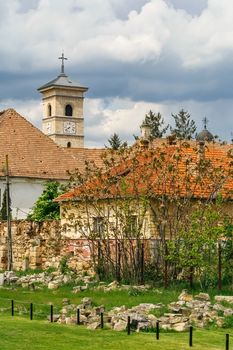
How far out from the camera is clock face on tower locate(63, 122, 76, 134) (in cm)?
11572

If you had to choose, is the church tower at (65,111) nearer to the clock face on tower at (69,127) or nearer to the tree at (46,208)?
the clock face on tower at (69,127)

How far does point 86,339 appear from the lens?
21391mm

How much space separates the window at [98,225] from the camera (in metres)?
36.0

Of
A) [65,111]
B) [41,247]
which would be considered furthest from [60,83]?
[41,247]

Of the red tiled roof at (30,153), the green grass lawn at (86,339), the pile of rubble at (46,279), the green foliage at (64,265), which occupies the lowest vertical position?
the green grass lawn at (86,339)

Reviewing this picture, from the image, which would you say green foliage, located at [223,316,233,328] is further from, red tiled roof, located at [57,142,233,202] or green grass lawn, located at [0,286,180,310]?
red tiled roof, located at [57,142,233,202]

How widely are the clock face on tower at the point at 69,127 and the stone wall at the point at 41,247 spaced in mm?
72074

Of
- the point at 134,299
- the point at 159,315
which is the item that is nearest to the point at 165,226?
the point at 134,299

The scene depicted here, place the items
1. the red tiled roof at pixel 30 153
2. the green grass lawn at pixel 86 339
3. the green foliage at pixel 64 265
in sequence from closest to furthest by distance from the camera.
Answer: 1. the green grass lawn at pixel 86 339
2. the green foliage at pixel 64 265
3. the red tiled roof at pixel 30 153

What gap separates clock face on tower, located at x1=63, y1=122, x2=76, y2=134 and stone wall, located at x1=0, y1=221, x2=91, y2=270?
72074 millimetres

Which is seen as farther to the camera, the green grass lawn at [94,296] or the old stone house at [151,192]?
the old stone house at [151,192]

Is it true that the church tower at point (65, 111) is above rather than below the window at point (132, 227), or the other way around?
above

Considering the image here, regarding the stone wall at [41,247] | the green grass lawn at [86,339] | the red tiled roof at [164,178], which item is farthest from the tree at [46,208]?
the green grass lawn at [86,339]

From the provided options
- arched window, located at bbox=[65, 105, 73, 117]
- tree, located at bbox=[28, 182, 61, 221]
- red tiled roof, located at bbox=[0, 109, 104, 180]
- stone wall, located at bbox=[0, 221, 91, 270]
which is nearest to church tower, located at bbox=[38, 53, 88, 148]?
arched window, located at bbox=[65, 105, 73, 117]
